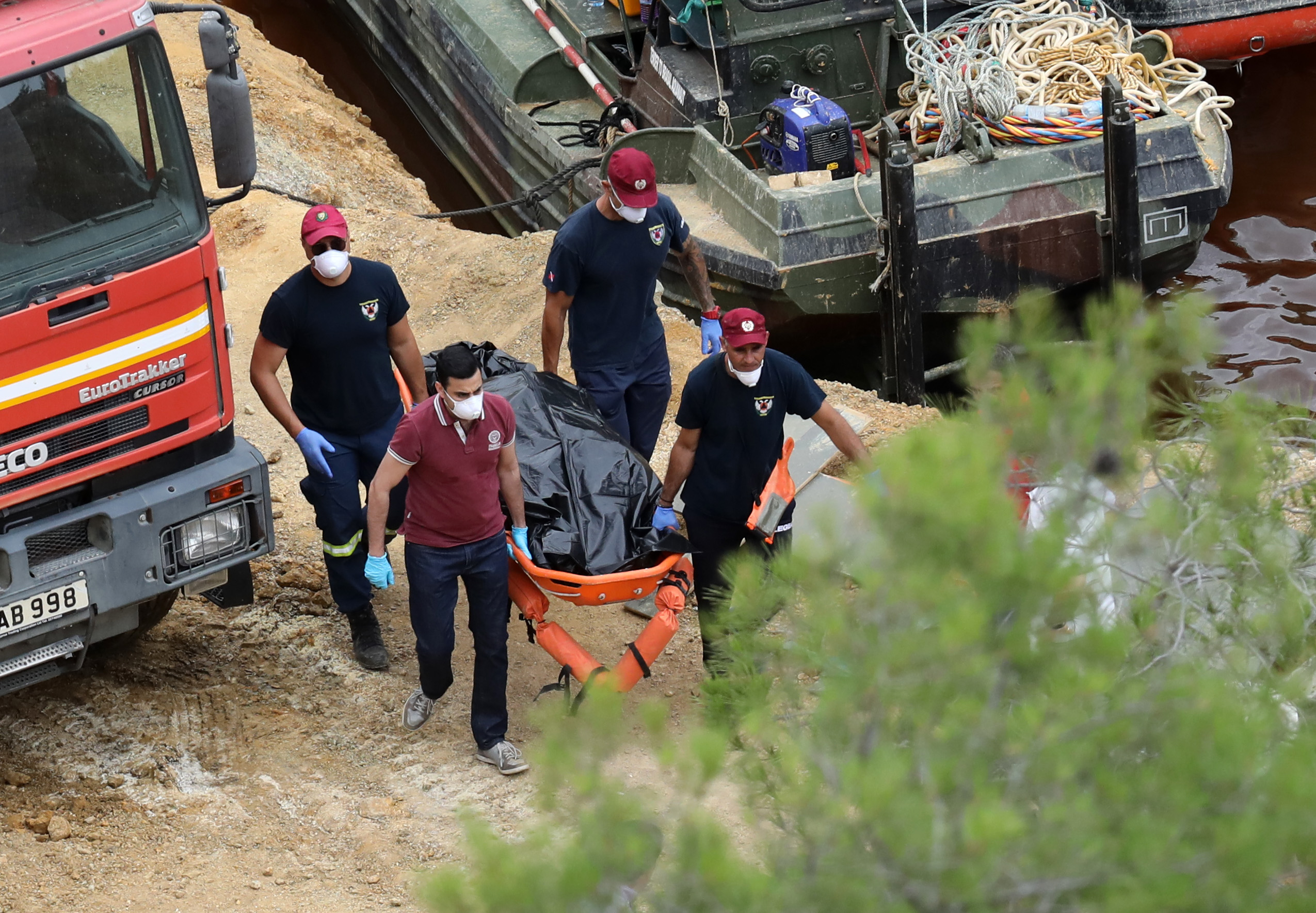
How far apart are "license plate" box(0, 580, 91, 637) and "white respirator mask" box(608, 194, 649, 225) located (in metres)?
2.47

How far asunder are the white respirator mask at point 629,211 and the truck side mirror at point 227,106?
150cm

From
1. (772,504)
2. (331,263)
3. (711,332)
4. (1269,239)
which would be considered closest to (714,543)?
(772,504)

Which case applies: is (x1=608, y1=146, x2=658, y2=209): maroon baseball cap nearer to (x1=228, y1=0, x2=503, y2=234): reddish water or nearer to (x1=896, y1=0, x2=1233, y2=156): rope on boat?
(x1=896, y1=0, x2=1233, y2=156): rope on boat

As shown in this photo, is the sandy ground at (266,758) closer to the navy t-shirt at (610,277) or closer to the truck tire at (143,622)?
the truck tire at (143,622)

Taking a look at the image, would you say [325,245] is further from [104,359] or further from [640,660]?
[640,660]

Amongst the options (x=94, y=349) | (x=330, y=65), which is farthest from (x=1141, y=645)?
(x=330, y=65)

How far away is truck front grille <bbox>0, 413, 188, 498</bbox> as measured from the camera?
3971 mm

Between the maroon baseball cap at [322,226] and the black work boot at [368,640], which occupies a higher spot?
the maroon baseball cap at [322,226]

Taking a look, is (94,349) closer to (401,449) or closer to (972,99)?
(401,449)

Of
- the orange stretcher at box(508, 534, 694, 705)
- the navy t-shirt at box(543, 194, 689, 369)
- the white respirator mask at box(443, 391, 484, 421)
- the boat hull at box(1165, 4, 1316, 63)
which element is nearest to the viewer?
the white respirator mask at box(443, 391, 484, 421)

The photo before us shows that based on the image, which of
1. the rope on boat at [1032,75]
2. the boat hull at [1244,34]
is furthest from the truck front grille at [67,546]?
the boat hull at [1244,34]

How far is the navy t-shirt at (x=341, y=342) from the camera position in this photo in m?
4.75

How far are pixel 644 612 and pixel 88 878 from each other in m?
2.44

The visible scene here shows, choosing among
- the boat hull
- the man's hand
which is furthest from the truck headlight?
the boat hull
